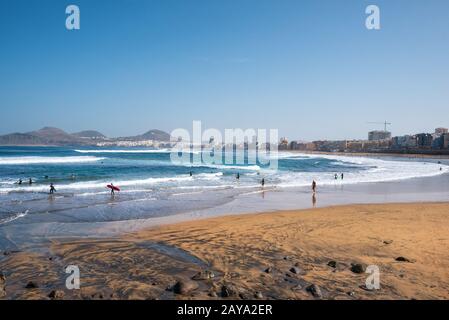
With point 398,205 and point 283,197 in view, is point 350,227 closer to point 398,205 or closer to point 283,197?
point 398,205

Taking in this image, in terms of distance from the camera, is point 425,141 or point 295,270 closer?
point 295,270

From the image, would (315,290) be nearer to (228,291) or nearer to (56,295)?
(228,291)

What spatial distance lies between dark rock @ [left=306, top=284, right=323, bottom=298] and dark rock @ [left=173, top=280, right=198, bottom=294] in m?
2.35

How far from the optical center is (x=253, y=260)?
9.75m

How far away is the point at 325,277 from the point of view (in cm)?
827

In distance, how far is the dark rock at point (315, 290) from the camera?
282 inches

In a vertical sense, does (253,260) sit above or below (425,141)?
below

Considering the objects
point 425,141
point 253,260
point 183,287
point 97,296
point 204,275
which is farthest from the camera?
point 425,141

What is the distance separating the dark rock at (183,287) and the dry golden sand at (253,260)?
0.09 metres

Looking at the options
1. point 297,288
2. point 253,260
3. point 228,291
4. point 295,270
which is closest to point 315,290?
point 297,288

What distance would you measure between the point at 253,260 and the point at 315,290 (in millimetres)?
2664

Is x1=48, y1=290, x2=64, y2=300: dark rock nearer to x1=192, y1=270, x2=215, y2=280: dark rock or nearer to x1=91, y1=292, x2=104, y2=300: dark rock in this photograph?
x1=91, y1=292, x2=104, y2=300: dark rock

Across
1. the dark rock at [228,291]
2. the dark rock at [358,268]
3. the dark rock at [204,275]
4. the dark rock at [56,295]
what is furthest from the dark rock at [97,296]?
the dark rock at [358,268]

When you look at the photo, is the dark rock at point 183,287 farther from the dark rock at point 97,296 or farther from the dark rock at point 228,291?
the dark rock at point 97,296
